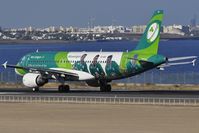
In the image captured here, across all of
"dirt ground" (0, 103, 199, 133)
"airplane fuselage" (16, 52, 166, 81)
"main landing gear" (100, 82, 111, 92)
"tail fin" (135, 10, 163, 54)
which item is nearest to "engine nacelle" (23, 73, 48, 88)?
"airplane fuselage" (16, 52, 166, 81)

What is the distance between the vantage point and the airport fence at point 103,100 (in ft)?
237

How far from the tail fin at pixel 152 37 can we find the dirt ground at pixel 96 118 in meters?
19.0

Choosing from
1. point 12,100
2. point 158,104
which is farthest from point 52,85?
point 158,104

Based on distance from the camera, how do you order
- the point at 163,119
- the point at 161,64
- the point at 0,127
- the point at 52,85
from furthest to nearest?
the point at 52,85 → the point at 161,64 → the point at 163,119 → the point at 0,127

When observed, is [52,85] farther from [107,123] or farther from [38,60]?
[107,123]

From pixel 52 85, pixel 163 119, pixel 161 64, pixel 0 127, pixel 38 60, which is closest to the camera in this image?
pixel 0 127

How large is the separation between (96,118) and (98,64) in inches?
1220

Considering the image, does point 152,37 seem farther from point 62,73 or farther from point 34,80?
point 34,80

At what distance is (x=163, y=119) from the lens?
195 feet

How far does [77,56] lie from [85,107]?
24310 mm

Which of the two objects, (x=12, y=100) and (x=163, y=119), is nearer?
(x=163, y=119)

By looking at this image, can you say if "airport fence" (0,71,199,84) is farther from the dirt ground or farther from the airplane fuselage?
the dirt ground

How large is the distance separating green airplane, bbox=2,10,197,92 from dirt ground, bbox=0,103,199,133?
1740 centimetres

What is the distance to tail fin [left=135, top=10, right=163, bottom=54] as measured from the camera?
295 feet
